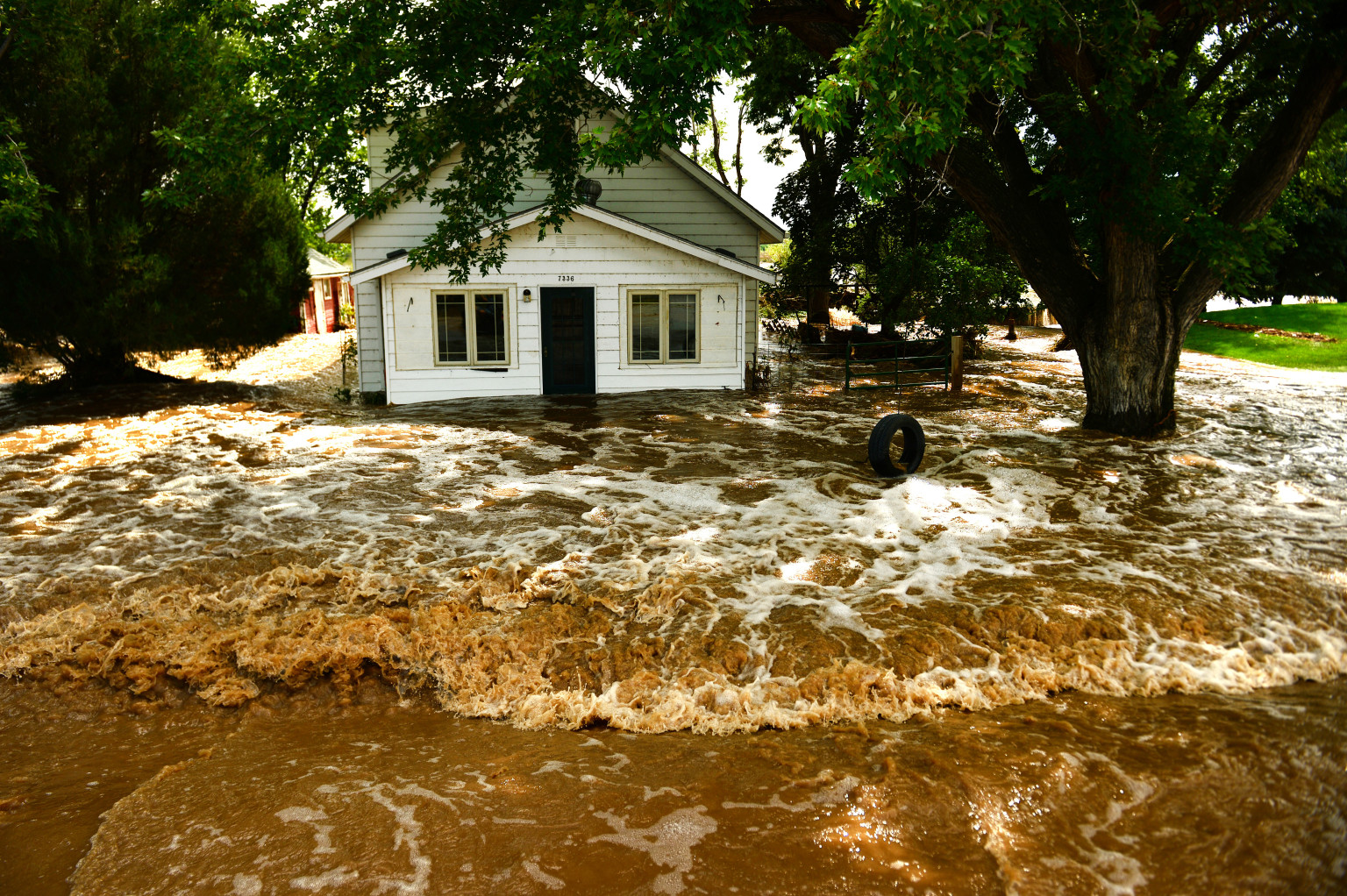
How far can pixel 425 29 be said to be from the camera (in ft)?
39.3

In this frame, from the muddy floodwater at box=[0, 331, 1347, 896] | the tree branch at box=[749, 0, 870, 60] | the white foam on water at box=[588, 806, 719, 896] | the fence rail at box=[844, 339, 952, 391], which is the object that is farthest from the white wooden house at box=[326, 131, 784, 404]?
the white foam on water at box=[588, 806, 719, 896]

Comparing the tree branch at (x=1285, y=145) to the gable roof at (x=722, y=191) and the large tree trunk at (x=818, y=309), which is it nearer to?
the gable roof at (x=722, y=191)

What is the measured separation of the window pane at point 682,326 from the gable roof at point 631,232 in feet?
2.95

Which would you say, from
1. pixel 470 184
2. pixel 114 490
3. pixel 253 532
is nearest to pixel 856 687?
pixel 253 532

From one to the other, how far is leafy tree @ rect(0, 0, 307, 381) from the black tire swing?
9942mm

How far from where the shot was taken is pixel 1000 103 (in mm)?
11602

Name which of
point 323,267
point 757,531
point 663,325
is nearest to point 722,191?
point 663,325

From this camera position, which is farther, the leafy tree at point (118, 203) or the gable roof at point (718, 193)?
the gable roof at point (718, 193)

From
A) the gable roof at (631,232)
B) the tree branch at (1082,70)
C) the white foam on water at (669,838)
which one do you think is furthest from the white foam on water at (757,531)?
the tree branch at (1082,70)

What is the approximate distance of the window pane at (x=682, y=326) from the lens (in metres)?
17.5

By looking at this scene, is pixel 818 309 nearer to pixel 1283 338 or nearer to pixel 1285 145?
pixel 1283 338

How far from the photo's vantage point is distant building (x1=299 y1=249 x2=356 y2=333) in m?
32.0

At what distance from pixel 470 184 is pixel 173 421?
6.82m

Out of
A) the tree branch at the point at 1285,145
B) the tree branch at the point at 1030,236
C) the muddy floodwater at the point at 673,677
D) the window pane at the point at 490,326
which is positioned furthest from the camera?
the window pane at the point at 490,326
